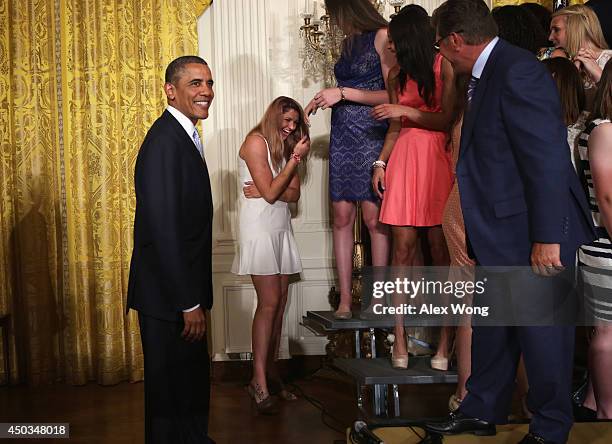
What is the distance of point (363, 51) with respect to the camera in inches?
161

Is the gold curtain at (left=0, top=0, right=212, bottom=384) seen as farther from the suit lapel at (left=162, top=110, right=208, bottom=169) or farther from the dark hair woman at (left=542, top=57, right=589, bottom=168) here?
the dark hair woman at (left=542, top=57, right=589, bottom=168)

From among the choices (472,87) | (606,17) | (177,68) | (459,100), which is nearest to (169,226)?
(177,68)

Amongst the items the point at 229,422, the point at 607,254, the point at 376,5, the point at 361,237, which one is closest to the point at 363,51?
the point at 376,5

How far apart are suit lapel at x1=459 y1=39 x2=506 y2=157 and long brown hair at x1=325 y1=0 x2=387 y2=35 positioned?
1.46m

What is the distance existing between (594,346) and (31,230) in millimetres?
3614

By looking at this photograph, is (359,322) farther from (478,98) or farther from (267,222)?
(478,98)

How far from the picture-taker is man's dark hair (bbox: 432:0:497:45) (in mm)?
2707

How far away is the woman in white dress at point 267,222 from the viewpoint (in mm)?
4406

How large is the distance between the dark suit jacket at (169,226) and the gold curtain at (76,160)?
7.01 ft

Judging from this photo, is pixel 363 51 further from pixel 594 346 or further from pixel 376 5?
pixel 594 346

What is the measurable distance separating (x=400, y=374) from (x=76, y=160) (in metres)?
2.72

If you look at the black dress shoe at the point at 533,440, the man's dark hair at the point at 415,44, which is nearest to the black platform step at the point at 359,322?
the man's dark hair at the point at 415,44

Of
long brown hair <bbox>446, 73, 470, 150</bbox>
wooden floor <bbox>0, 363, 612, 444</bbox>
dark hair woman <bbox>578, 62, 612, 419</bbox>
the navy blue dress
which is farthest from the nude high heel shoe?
long brown hair <bbox>446, 73, 470, 150</bbox>

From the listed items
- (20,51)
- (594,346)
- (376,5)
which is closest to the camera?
(594,346)
